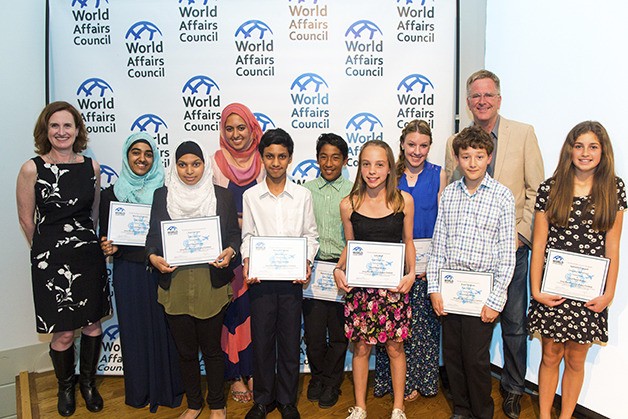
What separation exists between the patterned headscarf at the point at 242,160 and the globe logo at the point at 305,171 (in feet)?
1.61

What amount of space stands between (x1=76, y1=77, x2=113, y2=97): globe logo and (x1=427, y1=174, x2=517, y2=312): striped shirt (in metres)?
2.82

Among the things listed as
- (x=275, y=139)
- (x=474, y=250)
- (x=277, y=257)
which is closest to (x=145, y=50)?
(x=275, y=139)

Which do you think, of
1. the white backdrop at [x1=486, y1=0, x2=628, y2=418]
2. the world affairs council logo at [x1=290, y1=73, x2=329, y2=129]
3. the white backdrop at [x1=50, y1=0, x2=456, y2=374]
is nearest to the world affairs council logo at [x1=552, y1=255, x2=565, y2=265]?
the white backdrop at [x1=486, y1=0, x2=628, y2=418]

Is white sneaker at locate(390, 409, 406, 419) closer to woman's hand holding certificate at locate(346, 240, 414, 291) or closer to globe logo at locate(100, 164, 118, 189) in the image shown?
woman's hand holding certificate at locate(346, 240, 414, 291)

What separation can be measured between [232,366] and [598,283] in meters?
2.43

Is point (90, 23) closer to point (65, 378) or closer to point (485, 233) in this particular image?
point (65, 378)

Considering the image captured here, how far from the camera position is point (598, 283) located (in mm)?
2352

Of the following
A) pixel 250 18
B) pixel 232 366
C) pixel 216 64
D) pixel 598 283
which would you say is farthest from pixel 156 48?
pixel 598 283

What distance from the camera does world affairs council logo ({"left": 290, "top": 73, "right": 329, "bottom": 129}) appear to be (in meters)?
3.52

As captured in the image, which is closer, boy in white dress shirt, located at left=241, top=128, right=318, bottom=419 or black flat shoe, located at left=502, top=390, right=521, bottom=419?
boy in white dress shirt, located at left=241, top=128, right=318, bottom=419

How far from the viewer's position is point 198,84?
11.5 ft

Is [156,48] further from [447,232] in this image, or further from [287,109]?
[447,232]

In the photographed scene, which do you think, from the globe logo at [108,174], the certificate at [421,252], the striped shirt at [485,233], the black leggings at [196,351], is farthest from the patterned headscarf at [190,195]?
the striped shirt at [485,233]

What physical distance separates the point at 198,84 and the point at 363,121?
138cm
